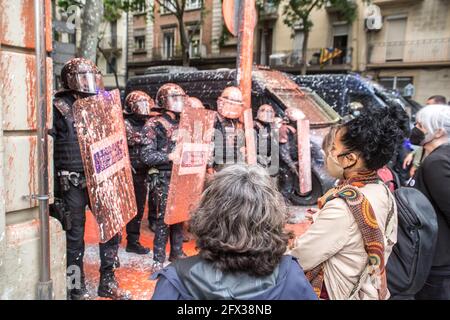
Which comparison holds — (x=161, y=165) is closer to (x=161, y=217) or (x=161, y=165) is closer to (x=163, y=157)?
(x=163, y=157)

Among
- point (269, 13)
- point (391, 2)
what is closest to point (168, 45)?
point (269, 13)

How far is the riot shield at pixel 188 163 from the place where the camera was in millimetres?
3893

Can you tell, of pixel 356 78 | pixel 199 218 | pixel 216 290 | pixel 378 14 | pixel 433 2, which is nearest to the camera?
pixel 216 290

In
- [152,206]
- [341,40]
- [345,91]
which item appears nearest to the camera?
[152,206]

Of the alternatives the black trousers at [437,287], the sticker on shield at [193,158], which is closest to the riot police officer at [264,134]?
the sticker on shield at [193,158]

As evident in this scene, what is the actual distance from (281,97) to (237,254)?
6.12m

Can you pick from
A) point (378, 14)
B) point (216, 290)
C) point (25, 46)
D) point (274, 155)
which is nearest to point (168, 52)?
point (378, 14)

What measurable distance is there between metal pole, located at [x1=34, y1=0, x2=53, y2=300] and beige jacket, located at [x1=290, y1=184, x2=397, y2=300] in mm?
1571

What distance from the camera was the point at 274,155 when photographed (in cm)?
584

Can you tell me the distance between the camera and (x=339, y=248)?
1739 millimetres

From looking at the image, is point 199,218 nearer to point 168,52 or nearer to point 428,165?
point 428,165

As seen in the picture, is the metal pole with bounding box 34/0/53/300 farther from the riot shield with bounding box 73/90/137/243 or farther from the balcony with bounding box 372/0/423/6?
the balcony with bounding box 372/0/423/6

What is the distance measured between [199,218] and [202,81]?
6.63 meters

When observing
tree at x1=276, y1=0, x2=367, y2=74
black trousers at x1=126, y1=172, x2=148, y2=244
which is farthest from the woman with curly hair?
tree at x1=276, y1=0, x2=367, y2=74
